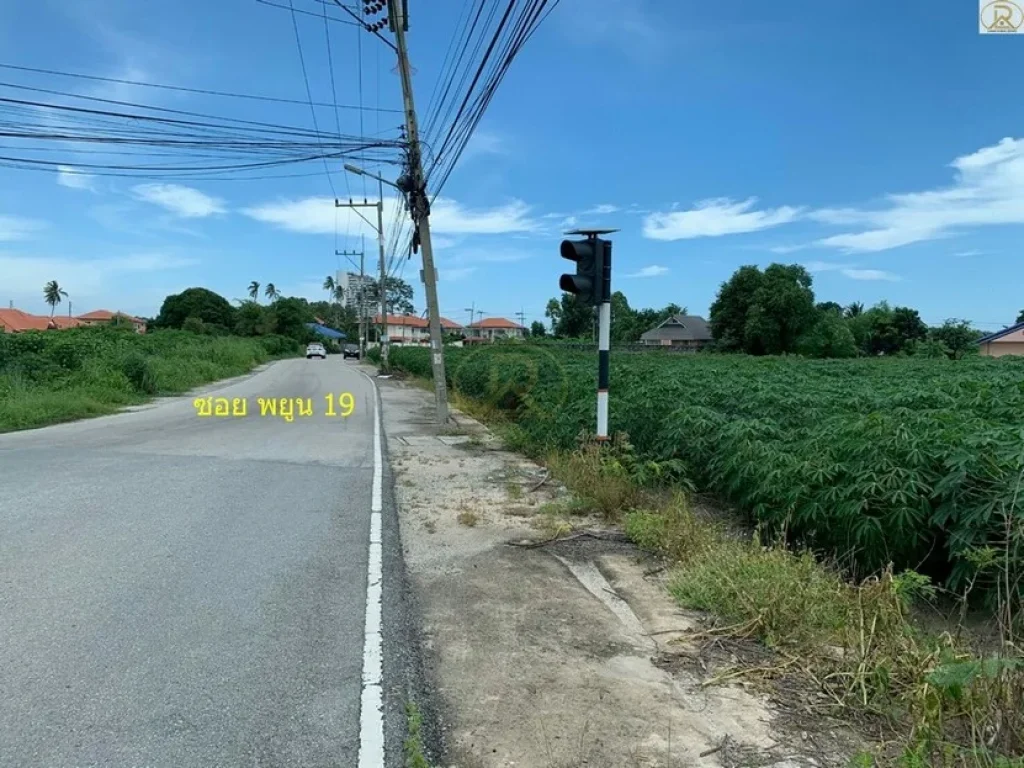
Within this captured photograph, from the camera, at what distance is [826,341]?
5966cm

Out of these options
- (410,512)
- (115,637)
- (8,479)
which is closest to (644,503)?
(410,512)

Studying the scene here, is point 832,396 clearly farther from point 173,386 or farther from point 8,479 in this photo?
point 173,386

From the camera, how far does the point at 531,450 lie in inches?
449

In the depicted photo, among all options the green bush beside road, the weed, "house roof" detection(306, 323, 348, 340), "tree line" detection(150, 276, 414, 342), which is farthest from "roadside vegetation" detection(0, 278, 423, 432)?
"house roof" detection(306, 323, 348, 340)

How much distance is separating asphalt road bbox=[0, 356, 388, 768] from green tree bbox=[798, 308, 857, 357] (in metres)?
Answer: 57.2

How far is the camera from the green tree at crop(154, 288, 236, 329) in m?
92.0

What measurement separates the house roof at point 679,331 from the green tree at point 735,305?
64.5ft

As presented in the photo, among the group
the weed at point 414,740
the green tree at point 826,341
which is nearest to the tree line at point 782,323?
the green tree at point 826,341

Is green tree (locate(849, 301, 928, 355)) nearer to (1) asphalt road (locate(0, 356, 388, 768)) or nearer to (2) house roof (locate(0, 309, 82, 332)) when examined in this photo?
(1) asphalt road (locate(0, 356, 388, 768))

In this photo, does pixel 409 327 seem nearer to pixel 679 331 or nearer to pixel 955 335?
pixel 679 331

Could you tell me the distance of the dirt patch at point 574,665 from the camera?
2.88m

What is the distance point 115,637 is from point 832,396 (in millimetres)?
8707

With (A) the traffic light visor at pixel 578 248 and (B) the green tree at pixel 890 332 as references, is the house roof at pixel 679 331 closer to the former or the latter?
(B) the green tree at pixel 890 332

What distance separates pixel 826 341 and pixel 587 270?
58754 millimetres
